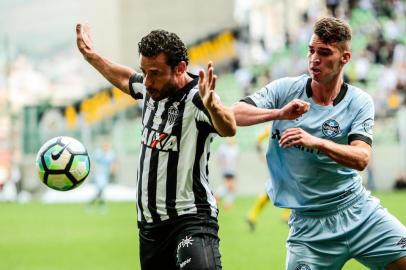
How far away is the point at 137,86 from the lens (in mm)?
6699

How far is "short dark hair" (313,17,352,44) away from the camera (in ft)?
20.3

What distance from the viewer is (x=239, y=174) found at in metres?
31.3

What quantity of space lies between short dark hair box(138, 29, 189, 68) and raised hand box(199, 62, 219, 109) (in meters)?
0.57

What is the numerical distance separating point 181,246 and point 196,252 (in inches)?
5.0

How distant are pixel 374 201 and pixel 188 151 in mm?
1476

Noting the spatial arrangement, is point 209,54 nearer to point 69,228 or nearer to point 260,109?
point 69,228

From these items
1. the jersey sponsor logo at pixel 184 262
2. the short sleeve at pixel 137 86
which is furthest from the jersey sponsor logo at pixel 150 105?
the jersey sponsor logo at pixel 184 262

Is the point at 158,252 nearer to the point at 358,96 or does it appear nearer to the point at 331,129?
the point at 331,129

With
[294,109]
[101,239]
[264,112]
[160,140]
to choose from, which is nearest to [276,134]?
[264,112]

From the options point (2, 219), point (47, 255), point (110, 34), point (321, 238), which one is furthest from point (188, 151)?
point (110, 34)

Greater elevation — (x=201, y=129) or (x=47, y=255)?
(x=201, y=129)

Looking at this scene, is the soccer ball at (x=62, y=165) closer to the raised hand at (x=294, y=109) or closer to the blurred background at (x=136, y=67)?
the raised hand at (x=294, y=109)

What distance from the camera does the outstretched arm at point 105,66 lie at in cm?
691

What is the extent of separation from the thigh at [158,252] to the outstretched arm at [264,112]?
3.25 feet
